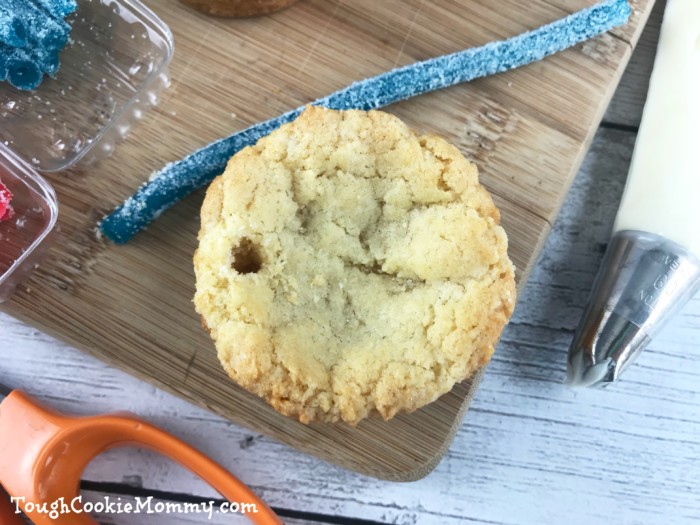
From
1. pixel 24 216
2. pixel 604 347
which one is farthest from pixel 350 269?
pixel 24 216

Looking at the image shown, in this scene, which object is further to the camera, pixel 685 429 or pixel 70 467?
pixel 685 429

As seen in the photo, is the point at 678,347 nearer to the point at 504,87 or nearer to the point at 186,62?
the point at 504,87

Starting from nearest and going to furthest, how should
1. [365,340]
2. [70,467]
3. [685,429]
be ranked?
[365,340]
[70,467]
[685,429]

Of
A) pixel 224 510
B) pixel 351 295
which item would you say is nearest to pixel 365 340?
pixel 351 295

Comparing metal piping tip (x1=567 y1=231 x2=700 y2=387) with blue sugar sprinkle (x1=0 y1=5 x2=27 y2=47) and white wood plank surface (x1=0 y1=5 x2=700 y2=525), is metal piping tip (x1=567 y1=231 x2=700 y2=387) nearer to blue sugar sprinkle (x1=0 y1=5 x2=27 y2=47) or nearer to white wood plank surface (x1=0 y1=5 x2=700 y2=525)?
white wood plank surface (x1=0 y1=5 x2=700 y2=525)

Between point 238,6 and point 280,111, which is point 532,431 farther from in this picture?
point 238,6

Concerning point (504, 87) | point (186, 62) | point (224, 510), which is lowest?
point (224, 510)
